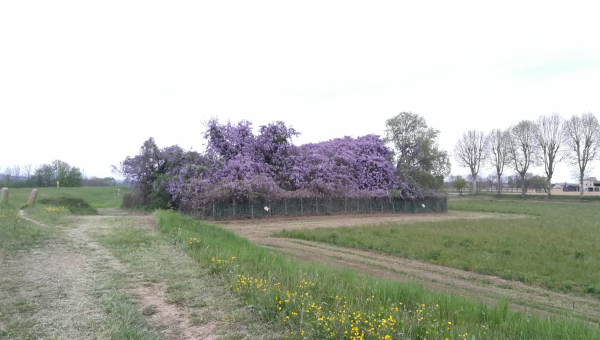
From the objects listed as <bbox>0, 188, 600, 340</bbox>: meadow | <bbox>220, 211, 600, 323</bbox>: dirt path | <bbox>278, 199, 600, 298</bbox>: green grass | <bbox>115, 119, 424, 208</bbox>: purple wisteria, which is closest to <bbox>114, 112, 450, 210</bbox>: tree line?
<bbox>115, 119, 424, 208</bbox>: purple wisteria

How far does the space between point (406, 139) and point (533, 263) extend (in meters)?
37.3

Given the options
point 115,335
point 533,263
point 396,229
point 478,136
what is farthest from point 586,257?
point 478,136

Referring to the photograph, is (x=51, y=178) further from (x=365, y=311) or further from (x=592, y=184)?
(x=592, y=184)

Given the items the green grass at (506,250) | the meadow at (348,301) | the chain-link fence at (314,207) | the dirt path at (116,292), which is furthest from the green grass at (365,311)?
the chain-link fence at (314,207)

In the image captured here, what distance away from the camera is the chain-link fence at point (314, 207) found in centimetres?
2702

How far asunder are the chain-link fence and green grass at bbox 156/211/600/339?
2059 cm

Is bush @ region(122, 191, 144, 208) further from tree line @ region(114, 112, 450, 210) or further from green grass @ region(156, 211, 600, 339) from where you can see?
green grass @ region(156, 211, 600, 339)

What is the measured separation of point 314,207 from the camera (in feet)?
101

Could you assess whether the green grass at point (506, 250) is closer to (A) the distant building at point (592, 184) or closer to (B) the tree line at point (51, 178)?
(B) the tree line at point (51, 178)

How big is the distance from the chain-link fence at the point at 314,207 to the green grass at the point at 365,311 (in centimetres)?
2059

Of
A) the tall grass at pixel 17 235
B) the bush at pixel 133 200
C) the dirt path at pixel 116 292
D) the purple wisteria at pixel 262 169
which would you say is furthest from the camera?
the bush at pixel 133 200

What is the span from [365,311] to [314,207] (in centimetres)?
2604

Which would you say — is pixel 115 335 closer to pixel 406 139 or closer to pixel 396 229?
pixel 396 229

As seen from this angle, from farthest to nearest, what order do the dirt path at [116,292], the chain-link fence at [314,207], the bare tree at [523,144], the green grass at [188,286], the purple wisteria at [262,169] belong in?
the bare tree at [523,144] < the purple wisteria at [262,169] < the chain-link fence at [314,207] < the green grass at [188,286] < the dirt path at [116,292]
